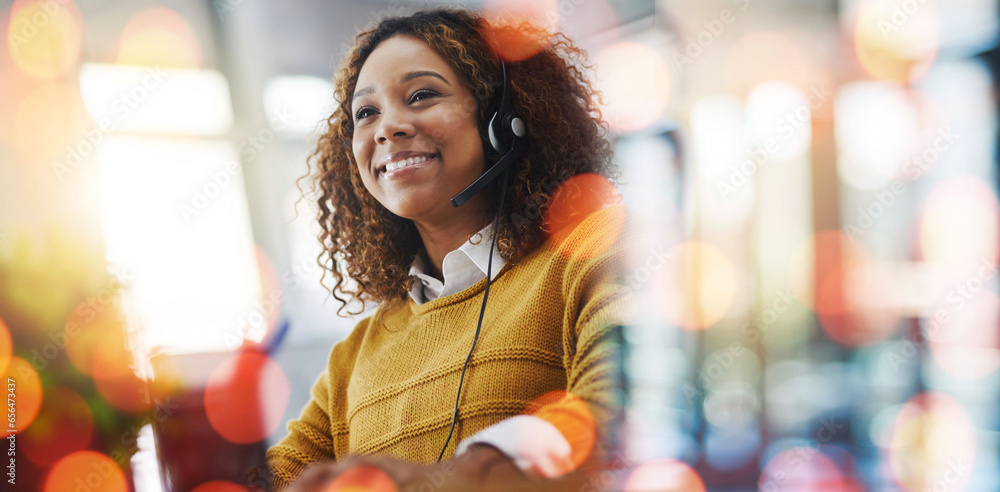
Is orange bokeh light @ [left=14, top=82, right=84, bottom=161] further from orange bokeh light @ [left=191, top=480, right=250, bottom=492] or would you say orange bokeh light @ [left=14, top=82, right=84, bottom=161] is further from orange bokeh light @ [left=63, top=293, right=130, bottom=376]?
orange bokeh light @ [left=191, top=480, right=250, bottom=492]

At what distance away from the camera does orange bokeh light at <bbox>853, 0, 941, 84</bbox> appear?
2658mm

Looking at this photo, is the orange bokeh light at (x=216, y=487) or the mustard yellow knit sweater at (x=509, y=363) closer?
the mustard yellow knit sweater at (x=509, y=363)

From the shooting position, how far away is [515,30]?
38.6 inches

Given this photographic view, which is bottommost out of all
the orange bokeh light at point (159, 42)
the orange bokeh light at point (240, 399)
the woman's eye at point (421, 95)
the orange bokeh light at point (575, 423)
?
the orange bokeh light at point (240, 399)

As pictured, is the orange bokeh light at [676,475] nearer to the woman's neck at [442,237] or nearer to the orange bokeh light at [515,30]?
the woman's neck at [442,237]

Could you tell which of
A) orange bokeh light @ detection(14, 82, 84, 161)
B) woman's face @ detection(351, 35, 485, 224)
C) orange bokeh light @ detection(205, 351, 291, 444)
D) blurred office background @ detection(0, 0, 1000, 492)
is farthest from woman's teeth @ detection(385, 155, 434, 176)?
orange bokeh light @ detection(14, 82, 84, 161)

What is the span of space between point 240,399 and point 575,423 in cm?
64

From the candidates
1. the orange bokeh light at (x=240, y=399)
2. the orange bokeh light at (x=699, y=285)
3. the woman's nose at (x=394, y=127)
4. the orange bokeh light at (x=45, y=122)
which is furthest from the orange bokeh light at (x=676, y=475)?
the orange bokeh light at (x=45, y=122)

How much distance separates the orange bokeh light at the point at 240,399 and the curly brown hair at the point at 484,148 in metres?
0.25

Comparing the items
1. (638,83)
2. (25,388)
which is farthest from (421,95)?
(638,83)

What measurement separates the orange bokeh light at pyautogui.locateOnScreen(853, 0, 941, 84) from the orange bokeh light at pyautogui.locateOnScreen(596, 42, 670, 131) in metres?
0.97

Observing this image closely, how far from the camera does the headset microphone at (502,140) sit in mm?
864

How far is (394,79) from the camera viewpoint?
882 mm

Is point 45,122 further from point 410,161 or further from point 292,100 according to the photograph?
point 292,100
